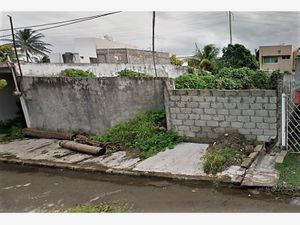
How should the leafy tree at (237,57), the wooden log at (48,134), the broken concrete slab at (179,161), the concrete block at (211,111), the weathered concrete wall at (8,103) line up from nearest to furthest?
1. the broken concrete slab at (179,161)
2. the concrete block at (211,111)
3. the wooden log at (48,134)
4. the weathered concrete wall at (8,103)
5. the leafy tree at (237,57)

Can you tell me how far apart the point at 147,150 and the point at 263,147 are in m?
2.55

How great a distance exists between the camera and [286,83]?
605cm

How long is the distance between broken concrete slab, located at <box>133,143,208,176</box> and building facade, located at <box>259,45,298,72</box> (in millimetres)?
23542

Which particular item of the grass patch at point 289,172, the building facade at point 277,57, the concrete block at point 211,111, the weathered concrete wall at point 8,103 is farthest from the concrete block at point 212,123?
the building facade at point 277,57

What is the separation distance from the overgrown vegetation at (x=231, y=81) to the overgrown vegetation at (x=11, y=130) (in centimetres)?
603

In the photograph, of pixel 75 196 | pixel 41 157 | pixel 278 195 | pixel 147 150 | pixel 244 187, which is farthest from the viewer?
pixel 41 157

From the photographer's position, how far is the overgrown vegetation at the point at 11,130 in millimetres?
9906

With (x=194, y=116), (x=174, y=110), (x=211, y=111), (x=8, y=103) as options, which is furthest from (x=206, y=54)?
(x=211, y=111)

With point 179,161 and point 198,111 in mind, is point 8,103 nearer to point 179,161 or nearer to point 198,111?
point 198,111

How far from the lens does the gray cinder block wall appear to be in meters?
6.09

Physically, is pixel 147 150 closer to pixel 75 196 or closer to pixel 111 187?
pixel 111 187

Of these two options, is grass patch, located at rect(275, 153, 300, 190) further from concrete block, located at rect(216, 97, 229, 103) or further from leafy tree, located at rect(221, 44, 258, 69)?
leafy tree, located at rect(221, 44, 258, 69)

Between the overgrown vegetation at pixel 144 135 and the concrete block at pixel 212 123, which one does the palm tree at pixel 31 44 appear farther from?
the concrete block at pixel 212 123

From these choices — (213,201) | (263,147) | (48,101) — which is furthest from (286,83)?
(48,101)
